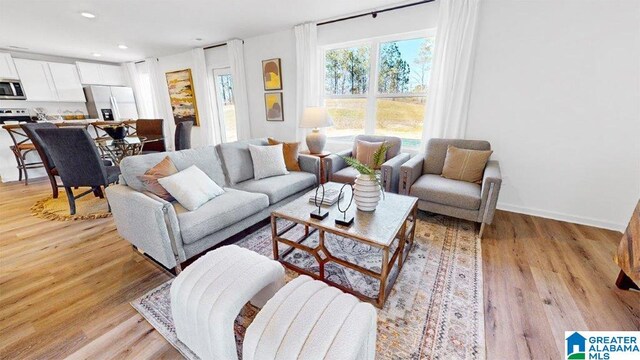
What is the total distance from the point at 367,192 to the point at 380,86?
2.25 metres

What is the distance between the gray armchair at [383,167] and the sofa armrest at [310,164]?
0.10m

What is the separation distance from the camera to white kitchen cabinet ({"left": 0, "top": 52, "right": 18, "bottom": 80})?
14.8 ft

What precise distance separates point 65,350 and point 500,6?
13.8ft

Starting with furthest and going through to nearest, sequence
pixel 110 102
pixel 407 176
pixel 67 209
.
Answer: pixel 110 102
pixel 67 209
pixel 407 176

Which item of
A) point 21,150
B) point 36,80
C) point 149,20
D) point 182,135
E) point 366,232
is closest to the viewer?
point 366,232

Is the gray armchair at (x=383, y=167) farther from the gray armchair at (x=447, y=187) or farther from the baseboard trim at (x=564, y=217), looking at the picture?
the baseboard trim at (x=564, y=217)

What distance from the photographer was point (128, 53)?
525 centimetres

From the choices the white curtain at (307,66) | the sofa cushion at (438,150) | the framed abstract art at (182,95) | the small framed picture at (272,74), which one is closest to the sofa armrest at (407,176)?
the sofa cushion at (438,150)

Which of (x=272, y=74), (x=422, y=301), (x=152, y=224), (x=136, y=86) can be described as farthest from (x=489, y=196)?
(x=136, y=86)

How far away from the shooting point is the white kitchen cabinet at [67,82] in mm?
5211

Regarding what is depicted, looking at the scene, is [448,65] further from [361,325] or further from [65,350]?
[65,350]

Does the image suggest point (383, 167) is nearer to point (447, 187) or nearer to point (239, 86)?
point (447, 187)

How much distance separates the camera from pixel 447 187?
7.69ft

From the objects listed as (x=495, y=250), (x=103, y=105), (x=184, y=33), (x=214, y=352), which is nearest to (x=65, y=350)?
(x=214, y=352)
